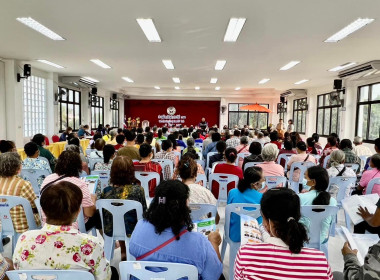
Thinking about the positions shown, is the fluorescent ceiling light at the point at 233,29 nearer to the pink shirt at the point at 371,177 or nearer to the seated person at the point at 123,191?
the pink shirt at the point at 371,177

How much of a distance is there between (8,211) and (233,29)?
15.1 feet

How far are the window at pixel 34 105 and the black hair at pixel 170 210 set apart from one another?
9.60 m

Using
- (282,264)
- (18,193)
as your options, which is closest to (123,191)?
(18,193)

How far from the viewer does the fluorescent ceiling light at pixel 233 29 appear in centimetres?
507

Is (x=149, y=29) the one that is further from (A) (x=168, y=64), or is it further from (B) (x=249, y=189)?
(B) (x=249, y=189)

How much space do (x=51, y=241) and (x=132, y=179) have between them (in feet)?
4.45

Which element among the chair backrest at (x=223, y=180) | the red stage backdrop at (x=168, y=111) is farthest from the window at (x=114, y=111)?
the chair backrest at (x=223, y=180)

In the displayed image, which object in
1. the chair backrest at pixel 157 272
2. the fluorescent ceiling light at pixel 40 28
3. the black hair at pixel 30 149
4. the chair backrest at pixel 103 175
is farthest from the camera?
the fluorescent ceiling light at pixel 40 28

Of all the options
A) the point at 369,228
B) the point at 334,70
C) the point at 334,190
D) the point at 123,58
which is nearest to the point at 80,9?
the point at 123,58

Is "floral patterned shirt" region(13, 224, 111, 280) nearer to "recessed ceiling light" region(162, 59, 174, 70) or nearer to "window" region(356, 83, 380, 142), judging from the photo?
"recessed ceiling light" region(162, 59, 174, 70)

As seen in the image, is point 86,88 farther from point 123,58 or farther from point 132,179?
point 132,179

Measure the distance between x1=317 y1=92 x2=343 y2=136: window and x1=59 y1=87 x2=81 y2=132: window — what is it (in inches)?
438

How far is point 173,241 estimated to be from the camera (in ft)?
5.52

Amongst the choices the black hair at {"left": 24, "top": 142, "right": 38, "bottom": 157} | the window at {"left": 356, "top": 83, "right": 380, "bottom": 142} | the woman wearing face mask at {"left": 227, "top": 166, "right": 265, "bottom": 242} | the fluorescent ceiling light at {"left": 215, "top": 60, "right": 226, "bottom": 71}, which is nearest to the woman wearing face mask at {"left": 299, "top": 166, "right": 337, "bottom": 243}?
the woman wearing face mask at {"left": 227, "top": 166, "right": 265, "bottom": 242}
